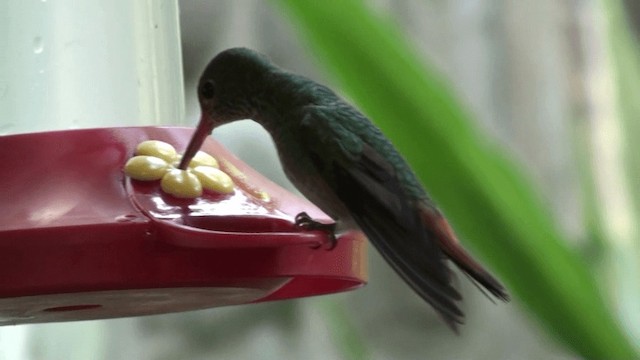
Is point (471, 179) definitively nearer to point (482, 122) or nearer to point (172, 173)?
point (172, 173)

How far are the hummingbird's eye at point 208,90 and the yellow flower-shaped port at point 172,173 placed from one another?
235 millimetres

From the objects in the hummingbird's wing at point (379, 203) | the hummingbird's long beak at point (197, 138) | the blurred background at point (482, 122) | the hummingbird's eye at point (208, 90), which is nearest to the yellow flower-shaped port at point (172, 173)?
the hummingbird's long beak at point (197, 138)

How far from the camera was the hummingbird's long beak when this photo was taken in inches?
42.4

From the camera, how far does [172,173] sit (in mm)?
998

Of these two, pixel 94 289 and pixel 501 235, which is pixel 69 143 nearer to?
pixel 94 289

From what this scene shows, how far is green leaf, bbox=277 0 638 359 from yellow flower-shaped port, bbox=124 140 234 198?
0.80 feet

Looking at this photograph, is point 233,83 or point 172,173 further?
point 233,83

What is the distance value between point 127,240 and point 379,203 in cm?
32

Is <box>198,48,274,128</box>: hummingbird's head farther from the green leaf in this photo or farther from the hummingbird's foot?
the hummingbird's foot

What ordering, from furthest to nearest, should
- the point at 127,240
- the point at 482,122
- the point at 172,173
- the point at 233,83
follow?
the point at 482,122 < the point at 233,83 < the point at 172,173 < the point at 127,240

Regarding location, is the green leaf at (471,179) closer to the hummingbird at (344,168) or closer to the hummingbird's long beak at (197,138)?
the hummingbird at (344,168)

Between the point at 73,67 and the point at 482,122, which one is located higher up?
the point at 73,67

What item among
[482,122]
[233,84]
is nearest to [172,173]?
[233,84]

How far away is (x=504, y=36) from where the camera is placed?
2.17 m
